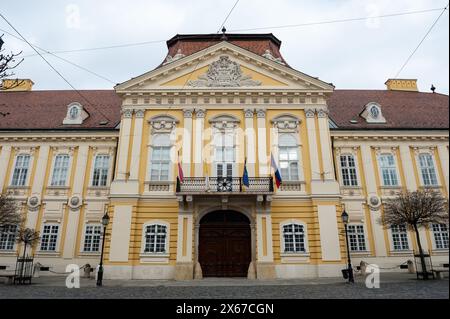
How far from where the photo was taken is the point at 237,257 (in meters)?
16.9

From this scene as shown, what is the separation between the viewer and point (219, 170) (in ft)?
59.0

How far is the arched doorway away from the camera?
1667 cm

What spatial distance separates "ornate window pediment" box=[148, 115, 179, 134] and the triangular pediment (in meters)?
1.79

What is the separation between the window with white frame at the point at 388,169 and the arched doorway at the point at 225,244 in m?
9.96

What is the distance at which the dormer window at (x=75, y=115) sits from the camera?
22.4m

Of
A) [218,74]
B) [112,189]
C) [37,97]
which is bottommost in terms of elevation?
[112,189]

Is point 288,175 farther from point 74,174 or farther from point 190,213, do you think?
point 74,174

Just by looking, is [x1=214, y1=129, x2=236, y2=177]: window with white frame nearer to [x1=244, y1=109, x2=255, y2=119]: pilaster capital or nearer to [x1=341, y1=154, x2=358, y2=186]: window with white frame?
[x1=244, y1=109, x2=255, y2=119]: pilaster capital

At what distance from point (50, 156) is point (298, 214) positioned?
53.5 feet

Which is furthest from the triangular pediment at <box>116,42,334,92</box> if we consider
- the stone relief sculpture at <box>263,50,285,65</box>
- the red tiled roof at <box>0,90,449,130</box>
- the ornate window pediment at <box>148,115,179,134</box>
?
the red tiled roof at <box>0,90,449,130</box>

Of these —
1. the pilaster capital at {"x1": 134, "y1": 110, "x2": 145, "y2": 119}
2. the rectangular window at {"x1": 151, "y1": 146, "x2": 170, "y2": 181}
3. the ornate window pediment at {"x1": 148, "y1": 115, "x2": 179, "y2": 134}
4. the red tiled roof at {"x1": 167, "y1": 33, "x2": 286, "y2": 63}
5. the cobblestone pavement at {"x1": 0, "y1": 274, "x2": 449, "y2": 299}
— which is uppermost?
the red tiled roof at {"x1": 167, "y1": 33, "x2": 286, "y2": 63}

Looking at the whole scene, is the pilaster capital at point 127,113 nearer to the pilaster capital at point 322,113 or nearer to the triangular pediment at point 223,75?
the triangular pediment at point 223,75

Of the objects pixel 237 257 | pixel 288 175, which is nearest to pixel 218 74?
pixel 288 175
